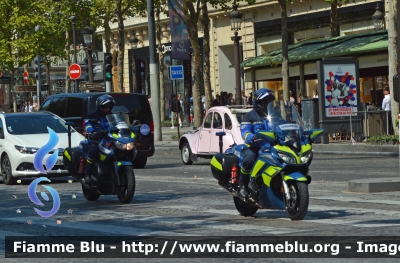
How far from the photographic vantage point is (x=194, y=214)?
516 inches

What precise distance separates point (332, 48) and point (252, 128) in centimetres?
2398

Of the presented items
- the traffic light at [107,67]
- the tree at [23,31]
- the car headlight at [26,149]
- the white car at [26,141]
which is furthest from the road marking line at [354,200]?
the tree at [23,31]

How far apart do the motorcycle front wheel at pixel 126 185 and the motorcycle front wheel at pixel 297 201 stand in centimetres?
360

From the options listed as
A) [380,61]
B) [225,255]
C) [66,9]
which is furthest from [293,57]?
[225,255]

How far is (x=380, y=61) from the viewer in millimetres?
33781

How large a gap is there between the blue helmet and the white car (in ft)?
26.0

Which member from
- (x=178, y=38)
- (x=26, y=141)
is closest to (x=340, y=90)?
(x=26, y=141)

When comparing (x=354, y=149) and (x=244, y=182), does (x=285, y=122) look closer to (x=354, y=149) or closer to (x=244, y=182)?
(x=244, y=182)

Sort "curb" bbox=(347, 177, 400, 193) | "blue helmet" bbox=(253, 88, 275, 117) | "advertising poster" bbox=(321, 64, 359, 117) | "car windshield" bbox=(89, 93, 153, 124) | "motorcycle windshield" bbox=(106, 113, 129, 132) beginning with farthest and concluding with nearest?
"advertising poster" bbox=(321, 64, 359, 117)
"car windshield" bbox=(89, 93, 153, 124)
"curb" bbox=(347, 177, 400, 193)
"motorcycle windshield" bbox=(106, 113, 129, 132)
"blue helmet" bbox=(253, 88, 275, 117)

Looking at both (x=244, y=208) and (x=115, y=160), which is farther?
(x=115, y=160)

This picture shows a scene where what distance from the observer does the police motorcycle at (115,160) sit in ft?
49.2

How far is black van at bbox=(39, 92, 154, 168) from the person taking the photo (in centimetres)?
2453

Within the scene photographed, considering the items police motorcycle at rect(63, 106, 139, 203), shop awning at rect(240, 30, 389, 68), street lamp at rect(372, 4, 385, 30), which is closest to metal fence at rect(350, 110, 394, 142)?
shop awning at rect(240, 30, 389, 68)

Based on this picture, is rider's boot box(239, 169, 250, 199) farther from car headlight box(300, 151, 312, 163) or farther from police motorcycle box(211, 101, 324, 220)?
car headlight box(300, 151, 312, 163)
